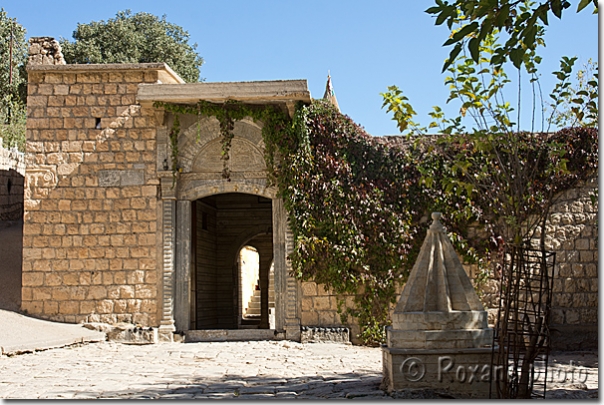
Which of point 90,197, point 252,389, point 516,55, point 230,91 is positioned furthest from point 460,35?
point 90,197

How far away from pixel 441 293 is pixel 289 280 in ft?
18.4

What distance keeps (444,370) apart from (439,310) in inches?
21.7

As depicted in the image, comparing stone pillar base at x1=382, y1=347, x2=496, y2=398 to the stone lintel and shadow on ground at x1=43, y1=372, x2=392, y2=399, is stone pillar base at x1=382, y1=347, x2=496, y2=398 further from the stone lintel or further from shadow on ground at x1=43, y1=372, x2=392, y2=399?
the stone lintel

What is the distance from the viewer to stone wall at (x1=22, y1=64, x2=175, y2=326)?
38.5 ft

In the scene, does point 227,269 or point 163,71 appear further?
point 227,269

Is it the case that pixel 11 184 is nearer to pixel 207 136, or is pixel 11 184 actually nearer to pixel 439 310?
pixel 207 136

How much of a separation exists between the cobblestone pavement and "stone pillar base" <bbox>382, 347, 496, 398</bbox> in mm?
179

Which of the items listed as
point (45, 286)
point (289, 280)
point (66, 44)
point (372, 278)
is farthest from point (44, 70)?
point (66, 44)

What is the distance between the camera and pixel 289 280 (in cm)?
1170

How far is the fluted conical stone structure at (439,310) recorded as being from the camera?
6137 mm

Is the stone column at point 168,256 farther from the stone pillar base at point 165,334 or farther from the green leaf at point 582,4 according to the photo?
the green leaf at point 582,4

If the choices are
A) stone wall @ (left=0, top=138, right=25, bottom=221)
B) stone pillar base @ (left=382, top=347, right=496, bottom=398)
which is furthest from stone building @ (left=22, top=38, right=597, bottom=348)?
stone pillar base @ (left=382, top=347, right=496, bottom=398)

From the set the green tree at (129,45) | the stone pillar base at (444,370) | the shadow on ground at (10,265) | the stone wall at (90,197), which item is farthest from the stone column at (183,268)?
the green tree at (129,45)

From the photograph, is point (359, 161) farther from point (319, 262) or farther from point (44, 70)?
point (44, 70)
